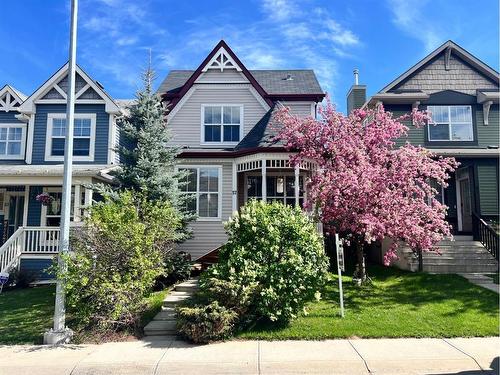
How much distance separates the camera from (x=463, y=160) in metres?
16.6

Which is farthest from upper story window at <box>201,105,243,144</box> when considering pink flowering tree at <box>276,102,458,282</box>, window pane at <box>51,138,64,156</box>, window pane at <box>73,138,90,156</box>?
window pane at <box>51,138,64,156</box>

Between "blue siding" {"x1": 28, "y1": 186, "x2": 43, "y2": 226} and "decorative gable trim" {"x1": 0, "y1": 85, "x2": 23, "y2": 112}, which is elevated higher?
"decorative gable trim" {"x1": 0, "y1": 85, "x2": 23, "y2": 112}

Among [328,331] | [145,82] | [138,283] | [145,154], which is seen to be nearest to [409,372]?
[328,331]

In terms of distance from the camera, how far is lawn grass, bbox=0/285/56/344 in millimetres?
8120

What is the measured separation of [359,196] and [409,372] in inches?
184

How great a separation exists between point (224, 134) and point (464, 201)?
11426 millimetres

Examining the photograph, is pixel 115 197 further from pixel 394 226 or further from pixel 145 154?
pixel 394 226

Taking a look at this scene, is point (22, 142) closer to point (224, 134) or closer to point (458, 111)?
point (224, 134)

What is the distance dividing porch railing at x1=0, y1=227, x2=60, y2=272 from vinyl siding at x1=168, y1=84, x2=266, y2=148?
618cm

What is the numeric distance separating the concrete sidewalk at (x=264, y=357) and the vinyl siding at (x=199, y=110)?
1007 centimetres

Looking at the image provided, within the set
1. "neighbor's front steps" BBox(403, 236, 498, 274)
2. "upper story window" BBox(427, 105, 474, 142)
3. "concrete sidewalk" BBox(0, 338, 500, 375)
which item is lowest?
"concrete sidewalk" BBox(0, 338, 500, 375)

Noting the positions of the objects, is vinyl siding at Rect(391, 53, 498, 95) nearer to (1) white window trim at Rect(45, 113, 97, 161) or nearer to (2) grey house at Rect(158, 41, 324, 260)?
(2) grey house at Rect(158, 41, 324, 260)

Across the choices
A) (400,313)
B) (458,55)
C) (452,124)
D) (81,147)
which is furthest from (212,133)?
(458,55)

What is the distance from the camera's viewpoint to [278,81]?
18.2 metres
